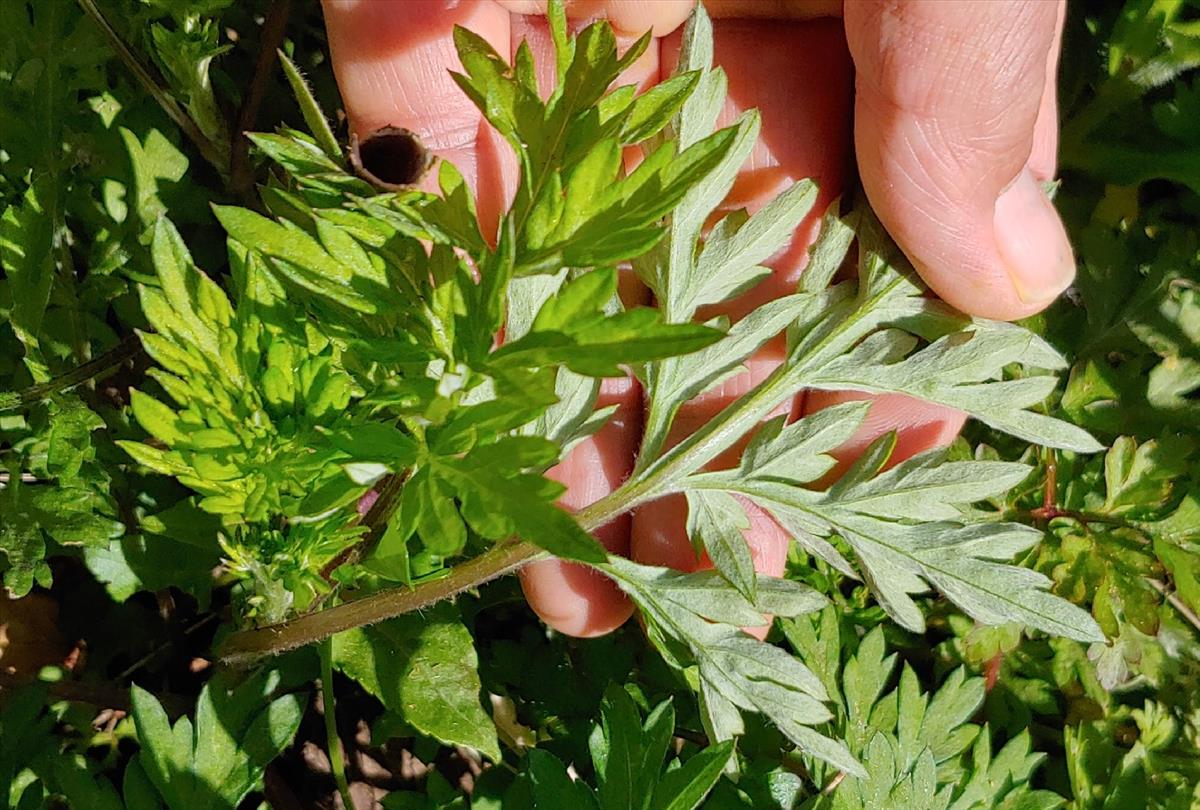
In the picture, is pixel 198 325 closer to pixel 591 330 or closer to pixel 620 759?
pixel 591 330

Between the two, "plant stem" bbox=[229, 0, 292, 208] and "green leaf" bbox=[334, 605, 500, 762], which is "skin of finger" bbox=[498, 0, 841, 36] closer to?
"plant stem" bbox=[229, 0, 292, 208]

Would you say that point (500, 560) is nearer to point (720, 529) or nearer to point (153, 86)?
point (720, 529)

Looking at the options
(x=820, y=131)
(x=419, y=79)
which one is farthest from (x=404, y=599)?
(x=820, y=131)

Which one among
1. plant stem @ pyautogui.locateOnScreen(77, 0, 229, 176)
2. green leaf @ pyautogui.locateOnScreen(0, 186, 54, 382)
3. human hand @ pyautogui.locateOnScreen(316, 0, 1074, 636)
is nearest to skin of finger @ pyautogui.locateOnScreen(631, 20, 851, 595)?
human hand @ pyautogui.locateOnScreen(316, 0, 1074, 636)

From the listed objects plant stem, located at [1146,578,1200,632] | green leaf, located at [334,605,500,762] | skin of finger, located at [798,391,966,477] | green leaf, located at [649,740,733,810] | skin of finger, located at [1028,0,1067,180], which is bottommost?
plant stem, located at [1146,578,1200,632]

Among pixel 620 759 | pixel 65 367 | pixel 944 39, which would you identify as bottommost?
pixel 620 759

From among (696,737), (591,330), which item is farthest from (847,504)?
(696,737)

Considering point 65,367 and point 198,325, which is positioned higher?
point 198,325
